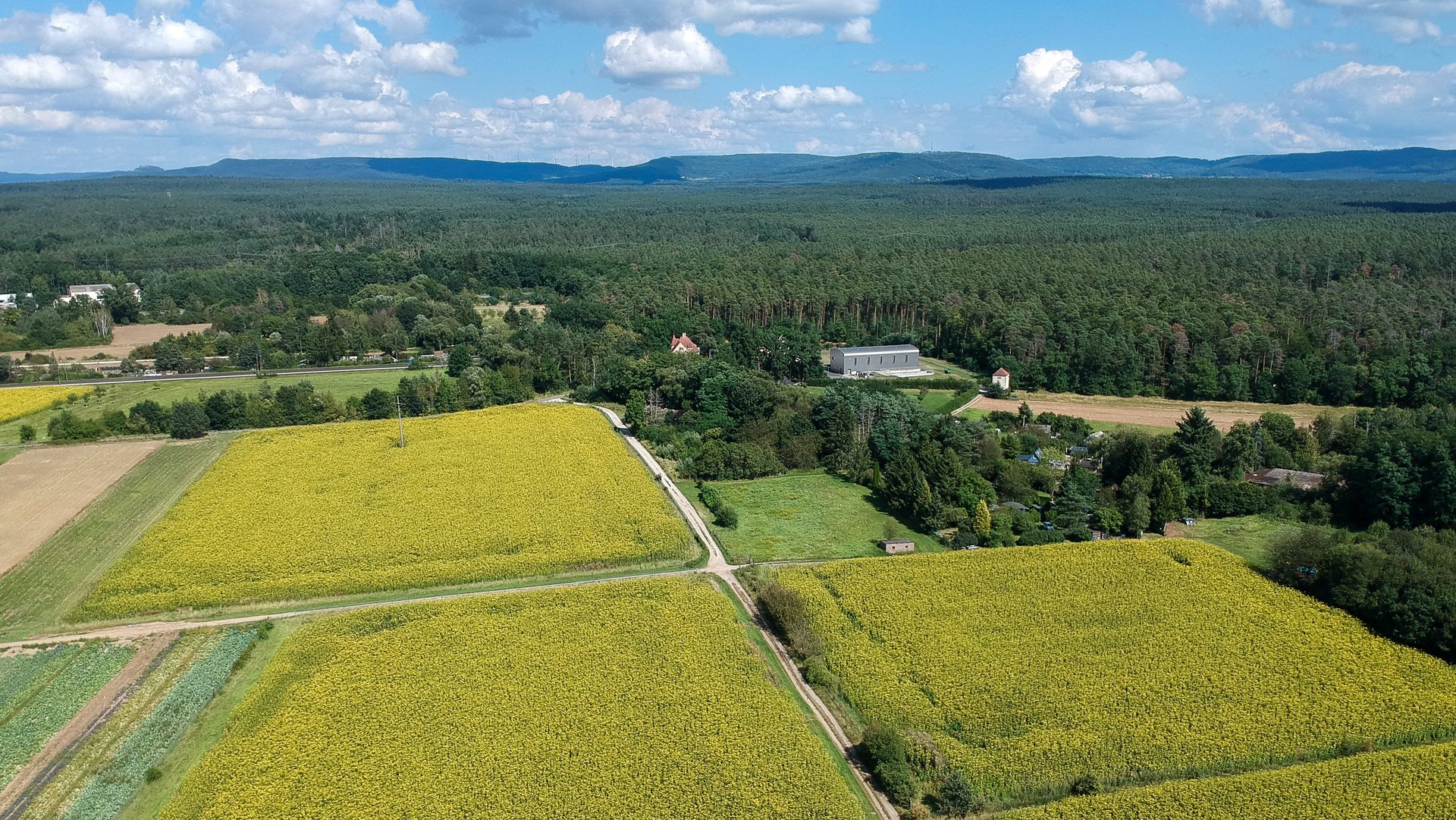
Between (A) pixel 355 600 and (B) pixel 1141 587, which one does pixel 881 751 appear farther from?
(A) pixel 355 600

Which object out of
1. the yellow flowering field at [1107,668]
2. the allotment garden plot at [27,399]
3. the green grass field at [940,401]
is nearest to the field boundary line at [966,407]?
the green grass field at [940,401]

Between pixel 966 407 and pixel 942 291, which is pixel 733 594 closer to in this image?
pixel 966 407

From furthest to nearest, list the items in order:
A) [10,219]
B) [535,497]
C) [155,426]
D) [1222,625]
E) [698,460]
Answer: [10,219]
[155,426]
[698,460]
[535,497]
[1222,625]

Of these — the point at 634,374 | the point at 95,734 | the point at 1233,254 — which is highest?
the point at 1233,254

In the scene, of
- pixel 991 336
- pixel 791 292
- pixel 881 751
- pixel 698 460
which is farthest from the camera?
pixel 791 292

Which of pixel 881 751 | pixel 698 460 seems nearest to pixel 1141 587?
pixel 881 751

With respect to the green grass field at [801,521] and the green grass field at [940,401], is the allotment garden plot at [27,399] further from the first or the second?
the green grass field at [940,401]

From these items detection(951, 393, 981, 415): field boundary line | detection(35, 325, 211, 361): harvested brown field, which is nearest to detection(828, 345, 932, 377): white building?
detection(951, 393, 981, 415): field boundary line
